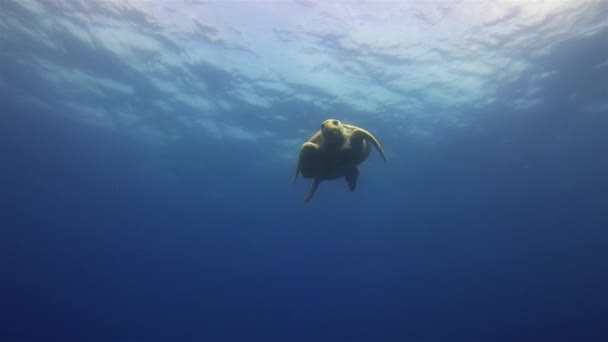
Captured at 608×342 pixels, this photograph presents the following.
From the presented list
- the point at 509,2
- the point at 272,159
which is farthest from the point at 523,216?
the point at 509,2

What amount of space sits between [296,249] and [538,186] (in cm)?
3923

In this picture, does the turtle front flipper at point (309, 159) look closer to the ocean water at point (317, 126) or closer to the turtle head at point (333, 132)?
the turtle head at point (333, 132)

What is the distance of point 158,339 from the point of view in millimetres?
80062

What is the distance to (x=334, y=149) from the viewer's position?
527 centimetres

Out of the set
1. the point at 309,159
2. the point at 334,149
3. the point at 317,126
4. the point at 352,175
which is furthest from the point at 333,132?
the point at 317,126

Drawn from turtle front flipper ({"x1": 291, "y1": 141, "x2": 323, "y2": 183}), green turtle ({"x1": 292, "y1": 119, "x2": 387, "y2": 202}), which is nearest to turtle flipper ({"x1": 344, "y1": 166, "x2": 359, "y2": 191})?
green turtle ({"x1": 292, "y1": 119, "x2": 387, "y2": 202})

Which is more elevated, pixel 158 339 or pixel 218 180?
pixel 218 180

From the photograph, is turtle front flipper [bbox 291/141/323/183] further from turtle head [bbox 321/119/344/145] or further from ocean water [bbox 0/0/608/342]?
ocean water [bbox 0/0/608/342]

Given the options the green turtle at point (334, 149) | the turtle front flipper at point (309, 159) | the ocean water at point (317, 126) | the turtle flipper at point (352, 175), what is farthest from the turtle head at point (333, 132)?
the ocean water at point (317, 126)

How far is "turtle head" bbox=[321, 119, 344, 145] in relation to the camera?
16.5 ft

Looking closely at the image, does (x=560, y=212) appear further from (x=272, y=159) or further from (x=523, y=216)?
(x=272, y=159)

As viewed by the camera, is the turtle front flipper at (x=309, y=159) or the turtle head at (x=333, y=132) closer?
the turtle head at (x=333, y=132)

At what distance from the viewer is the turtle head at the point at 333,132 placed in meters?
5.02

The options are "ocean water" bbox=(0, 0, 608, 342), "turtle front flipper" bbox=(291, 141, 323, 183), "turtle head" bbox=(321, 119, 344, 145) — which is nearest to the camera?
"turtle head" bbox=(321, 119, 344, 145)
